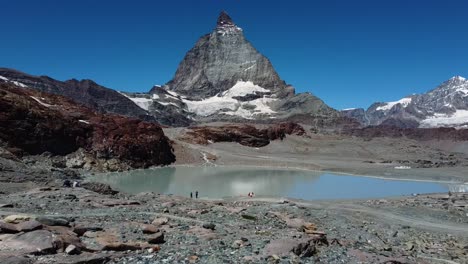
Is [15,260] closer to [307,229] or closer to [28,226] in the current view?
[28,226]

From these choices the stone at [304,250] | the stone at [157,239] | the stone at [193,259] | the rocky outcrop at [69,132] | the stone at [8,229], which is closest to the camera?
the stone at [193,259]

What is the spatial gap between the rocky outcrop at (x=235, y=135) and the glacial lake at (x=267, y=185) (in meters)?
42.0

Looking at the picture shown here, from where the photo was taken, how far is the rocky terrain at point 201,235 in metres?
11.7

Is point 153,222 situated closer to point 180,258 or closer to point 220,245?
point 220,245

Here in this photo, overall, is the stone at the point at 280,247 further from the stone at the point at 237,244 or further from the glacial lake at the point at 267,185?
the glacial lake at the point at 267,185

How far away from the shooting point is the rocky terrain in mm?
11727

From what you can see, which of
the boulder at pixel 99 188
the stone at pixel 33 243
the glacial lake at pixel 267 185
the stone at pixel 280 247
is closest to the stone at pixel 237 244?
the stone at pixel 280 247

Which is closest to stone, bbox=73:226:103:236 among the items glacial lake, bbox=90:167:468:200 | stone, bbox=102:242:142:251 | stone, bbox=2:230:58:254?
stone, bbox=2:230:58:254

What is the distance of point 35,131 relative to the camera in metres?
63.3

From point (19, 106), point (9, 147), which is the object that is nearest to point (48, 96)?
point (19, 106)

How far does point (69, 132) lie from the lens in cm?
6862

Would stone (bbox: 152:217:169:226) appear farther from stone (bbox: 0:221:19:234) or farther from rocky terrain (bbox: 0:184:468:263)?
stone (bbox: 0:221:19:234)

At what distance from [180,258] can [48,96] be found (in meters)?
73.5

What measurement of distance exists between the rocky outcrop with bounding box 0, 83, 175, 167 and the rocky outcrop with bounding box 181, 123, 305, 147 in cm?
2889
